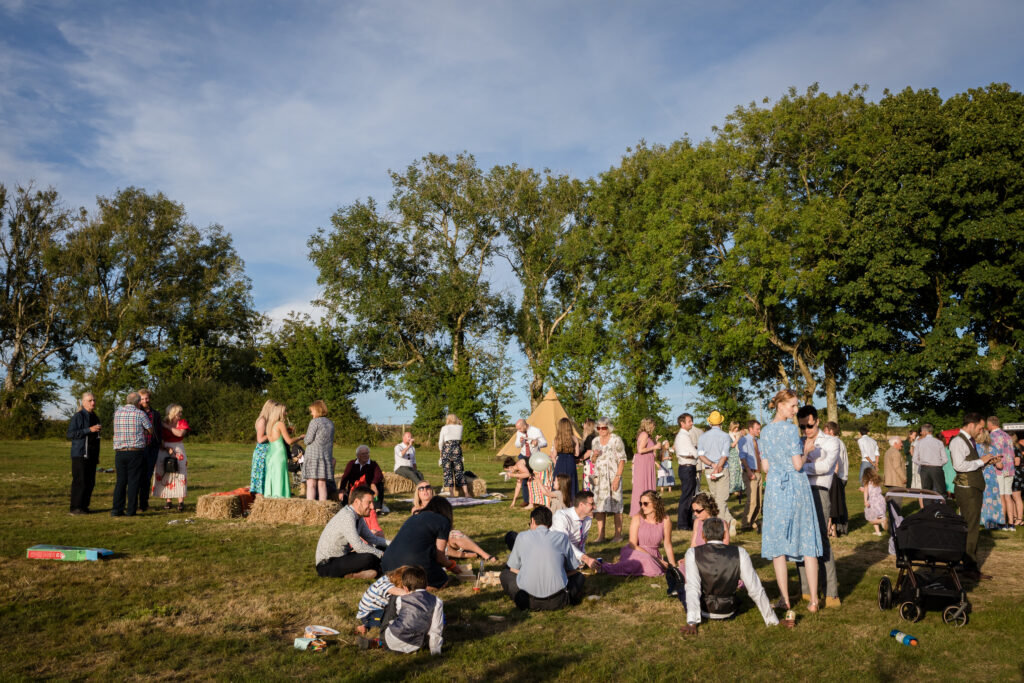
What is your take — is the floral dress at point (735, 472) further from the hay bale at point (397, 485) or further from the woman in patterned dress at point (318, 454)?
the woman in patterned dress at point (318, 454)

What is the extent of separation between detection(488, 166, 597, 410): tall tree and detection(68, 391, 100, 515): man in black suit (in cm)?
3033

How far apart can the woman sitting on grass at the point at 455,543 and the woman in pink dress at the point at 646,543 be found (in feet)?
4.99

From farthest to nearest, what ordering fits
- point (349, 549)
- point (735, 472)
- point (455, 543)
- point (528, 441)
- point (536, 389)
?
point (536, 389), point (735, 472), point (528, 441), point (455, 543), point (349, 549)

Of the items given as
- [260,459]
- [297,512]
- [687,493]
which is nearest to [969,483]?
[687,493]

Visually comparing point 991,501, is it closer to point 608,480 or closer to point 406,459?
point 608,480

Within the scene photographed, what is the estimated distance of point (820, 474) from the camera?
7.41 m

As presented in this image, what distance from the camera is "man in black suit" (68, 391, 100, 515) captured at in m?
11.0

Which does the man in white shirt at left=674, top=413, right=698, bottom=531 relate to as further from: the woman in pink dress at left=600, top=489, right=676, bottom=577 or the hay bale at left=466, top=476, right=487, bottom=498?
the hay bale at left=466, top=476, right=487, bottom=498

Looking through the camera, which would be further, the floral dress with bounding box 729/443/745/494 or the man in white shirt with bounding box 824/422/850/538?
the floral dress with bounding box 729/443/745/494

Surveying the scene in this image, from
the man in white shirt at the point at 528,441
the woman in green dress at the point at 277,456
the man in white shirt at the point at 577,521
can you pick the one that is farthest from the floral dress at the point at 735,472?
the woman in green dress at the point at 277,456

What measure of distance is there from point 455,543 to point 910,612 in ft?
15.3

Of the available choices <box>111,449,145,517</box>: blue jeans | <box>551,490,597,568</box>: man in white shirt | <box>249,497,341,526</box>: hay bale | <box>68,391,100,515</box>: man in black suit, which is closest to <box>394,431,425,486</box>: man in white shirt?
<box>249,497,341,526</box>: hay bale

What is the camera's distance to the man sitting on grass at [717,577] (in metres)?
5.99

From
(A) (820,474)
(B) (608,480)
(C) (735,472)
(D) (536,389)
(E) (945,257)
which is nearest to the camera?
(A) (820,474)
